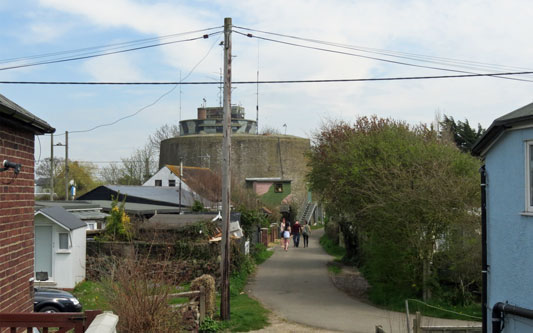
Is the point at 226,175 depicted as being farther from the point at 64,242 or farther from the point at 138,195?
the point at 138,195

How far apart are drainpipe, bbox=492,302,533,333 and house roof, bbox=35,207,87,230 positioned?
49.4 feet

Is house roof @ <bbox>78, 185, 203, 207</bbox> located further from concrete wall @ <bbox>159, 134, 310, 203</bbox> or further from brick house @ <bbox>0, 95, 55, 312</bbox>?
brick house @ <bbox>0, 95, 55, 312</bbox>

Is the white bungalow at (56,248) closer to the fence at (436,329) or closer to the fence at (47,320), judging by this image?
the fence at (436,329)

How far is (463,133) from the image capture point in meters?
43.4

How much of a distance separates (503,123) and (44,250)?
54.3ft

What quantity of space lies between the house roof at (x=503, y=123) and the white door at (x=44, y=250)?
15555 millimetres

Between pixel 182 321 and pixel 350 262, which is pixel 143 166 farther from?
pixel 182 321

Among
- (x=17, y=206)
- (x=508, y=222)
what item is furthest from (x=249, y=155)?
(x=17, y=206)

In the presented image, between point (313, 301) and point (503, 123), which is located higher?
point (503, 123)

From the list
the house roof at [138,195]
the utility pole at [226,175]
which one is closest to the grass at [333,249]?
the house roof at [138,195]

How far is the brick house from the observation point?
6562 millimetres

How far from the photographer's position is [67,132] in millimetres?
40656

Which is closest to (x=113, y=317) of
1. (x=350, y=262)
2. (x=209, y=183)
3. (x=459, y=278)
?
(x=459, y=278)

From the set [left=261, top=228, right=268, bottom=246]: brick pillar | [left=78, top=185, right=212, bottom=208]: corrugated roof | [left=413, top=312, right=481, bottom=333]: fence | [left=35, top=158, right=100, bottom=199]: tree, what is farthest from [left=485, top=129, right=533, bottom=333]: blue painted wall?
[left=35, top=158, right=100, bottom=199]: tree
